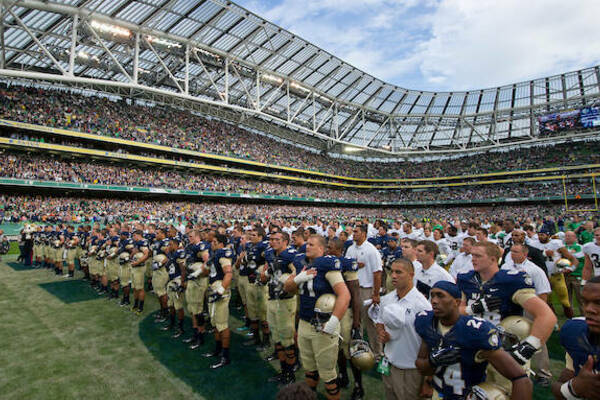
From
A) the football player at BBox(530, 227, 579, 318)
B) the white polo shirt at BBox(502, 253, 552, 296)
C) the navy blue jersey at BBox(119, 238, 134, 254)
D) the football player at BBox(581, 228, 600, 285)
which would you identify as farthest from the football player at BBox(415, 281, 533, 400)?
the navy blue jersey at BBox(119, 238, 134, 254)

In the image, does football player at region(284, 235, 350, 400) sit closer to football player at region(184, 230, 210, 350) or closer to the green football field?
the green football field

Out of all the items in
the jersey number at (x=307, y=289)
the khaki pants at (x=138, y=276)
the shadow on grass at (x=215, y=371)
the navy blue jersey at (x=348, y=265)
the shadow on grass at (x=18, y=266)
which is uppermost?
the navy blue jersey at (x=348, y=265)

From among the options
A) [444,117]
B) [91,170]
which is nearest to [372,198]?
[444,117]

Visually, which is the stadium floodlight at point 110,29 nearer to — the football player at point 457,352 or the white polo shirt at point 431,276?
the white polo shirt at point 431,276

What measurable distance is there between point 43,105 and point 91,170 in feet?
22.0

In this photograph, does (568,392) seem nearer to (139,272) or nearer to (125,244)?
(139,272)

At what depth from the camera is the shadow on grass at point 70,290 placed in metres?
9.27

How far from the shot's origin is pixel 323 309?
350cm

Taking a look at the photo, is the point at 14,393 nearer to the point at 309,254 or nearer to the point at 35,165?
the point at 309,254

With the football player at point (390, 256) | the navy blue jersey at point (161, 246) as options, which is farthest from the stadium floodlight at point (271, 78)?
the football player at point (390, 256)

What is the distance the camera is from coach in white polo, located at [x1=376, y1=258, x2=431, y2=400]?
279 cm

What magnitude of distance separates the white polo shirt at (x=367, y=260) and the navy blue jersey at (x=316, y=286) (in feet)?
6.95

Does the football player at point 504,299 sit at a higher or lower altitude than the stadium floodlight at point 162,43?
lower

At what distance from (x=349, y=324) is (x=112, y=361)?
168 inches
